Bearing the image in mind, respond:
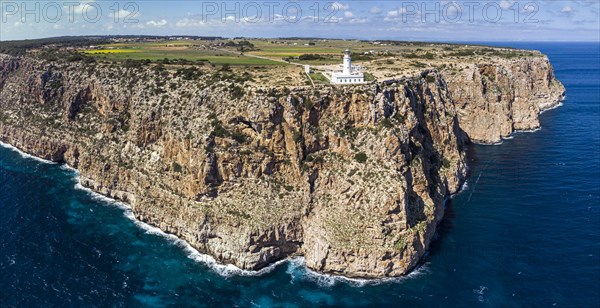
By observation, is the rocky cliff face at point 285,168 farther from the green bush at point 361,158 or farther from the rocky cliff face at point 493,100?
the rocky cliff face at point 493,100

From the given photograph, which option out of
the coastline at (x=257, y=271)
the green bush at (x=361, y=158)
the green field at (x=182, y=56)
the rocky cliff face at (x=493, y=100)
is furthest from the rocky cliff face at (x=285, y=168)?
the rocky cliff face at (x=493, y=100)

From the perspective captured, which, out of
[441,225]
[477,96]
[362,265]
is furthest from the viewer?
[477,96]

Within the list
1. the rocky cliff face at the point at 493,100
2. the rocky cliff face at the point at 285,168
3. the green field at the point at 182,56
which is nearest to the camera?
the rocky cliff face at the point at 285,168

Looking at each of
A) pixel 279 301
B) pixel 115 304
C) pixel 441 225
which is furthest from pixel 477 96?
pixel 115 304

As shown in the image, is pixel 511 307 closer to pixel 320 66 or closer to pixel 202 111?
pixel 202 111

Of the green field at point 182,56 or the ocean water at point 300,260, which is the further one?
the green field at point 182,56

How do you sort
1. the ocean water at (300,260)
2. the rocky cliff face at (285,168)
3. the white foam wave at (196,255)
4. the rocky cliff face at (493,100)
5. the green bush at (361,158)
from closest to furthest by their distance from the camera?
1. the ocean water at (300,260)
2. the white foam wave at (196,255)
3. the rocky cliff face at (285,168)
4. the green bush at (361,158)
5. the rocky cliff face at (493,100)

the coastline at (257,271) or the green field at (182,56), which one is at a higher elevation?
the green field at (182,56)
